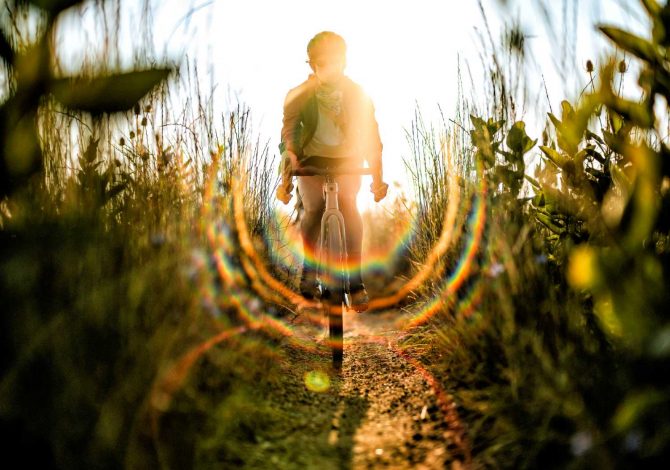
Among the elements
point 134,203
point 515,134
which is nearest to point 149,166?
point 134,203

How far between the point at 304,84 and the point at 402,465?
1940 millimetres

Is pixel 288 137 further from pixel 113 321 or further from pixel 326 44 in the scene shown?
pixel 113 321

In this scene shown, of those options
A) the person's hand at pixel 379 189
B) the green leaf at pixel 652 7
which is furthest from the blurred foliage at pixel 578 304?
the person's hand at pixel 379 189

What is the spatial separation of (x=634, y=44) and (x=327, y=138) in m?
1.65

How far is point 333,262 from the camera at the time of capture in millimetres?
2344

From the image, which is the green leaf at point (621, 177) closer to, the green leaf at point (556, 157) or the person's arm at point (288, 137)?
the green leaf at point (556, 157)

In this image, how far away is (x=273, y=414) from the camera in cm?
157

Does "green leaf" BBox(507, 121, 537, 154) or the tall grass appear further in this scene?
"green leaf" BBox(507, 121, 537, 154)

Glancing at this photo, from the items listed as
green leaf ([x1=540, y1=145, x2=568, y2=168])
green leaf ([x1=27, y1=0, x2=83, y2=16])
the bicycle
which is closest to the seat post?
the bicycle

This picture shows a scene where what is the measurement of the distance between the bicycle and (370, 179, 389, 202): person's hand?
232mm

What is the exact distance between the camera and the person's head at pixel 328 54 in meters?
2.72

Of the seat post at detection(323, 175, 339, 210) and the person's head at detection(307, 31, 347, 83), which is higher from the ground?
the person's head at detection(307, 31, 347, 83)

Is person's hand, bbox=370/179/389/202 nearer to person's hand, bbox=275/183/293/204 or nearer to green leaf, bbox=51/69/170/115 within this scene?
person's hand, bbox=275/183/293/204

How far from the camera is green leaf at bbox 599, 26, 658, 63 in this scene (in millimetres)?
1271
